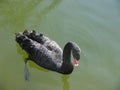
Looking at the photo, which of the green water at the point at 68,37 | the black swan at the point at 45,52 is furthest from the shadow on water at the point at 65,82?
the black swan at the point at 45,52

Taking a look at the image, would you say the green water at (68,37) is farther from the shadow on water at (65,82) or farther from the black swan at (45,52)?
the black swan at (45,52)

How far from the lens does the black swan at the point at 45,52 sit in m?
7.00

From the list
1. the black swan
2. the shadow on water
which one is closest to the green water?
the shadow on water

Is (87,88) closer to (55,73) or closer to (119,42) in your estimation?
(55,73)

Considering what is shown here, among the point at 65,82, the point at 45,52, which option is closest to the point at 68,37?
the point at 45,52

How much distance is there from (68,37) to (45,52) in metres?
0.82

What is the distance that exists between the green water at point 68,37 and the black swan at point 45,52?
14cm

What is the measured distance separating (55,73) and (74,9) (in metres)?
2.18

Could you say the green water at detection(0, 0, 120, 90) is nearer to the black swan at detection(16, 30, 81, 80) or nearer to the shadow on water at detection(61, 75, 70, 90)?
the shadow on water at detection(61, 75, 70, 90)

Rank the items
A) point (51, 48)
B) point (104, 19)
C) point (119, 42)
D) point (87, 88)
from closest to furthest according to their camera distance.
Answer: point (87, 88)
point (51, 48)
point (119, 42)
point (104, 19)

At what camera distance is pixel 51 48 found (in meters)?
7.43

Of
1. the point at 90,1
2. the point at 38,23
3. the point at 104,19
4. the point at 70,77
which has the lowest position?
the point at 70,77

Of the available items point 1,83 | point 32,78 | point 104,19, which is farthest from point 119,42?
point 1,83

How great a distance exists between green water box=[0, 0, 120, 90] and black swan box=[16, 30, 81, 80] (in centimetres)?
14
